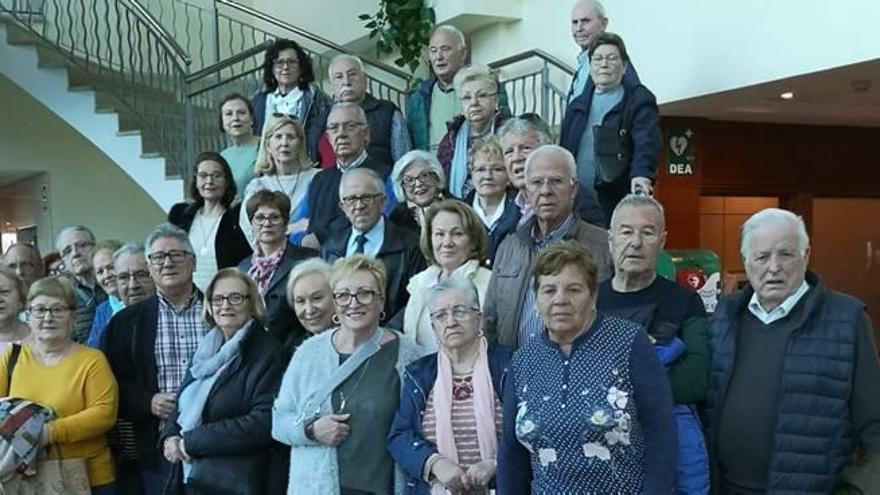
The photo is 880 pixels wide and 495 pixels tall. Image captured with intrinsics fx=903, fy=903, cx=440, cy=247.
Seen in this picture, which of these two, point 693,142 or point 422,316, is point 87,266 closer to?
point 422,316

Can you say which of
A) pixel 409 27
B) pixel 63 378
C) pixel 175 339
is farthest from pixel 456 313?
pixel 409 27

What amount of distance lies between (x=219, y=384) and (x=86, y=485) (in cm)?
78

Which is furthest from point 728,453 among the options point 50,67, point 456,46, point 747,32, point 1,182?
point 1,182

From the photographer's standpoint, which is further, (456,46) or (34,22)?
(34,22)

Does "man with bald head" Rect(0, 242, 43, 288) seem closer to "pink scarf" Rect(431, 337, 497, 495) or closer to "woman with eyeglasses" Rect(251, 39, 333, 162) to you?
"woman with eyeglasses" Rect(251, 39, 333, 162)

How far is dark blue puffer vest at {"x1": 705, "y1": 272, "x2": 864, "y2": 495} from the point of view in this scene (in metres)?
2.41

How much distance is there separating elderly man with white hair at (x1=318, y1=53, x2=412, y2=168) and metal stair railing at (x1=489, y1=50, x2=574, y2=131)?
1.98 metres

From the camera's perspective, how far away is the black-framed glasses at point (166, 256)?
355 cm

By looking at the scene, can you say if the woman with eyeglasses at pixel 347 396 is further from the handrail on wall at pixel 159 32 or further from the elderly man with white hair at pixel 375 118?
the handrail on wall at pixel 159 32

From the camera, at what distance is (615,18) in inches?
266

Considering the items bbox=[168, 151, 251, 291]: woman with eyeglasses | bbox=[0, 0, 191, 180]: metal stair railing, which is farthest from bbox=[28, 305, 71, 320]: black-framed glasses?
bbox=[0, 0, 191, 180]: metal stair railing

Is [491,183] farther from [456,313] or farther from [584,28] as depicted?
[584,28]

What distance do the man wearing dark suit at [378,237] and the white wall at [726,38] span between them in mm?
2883

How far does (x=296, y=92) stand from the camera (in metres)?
Answer: 5.24
